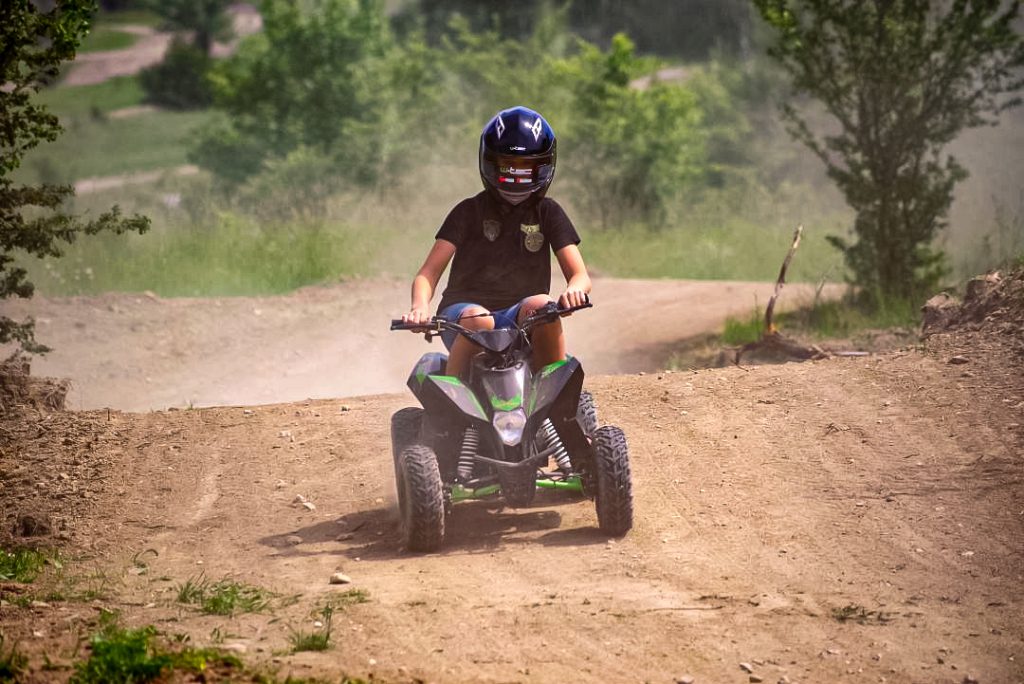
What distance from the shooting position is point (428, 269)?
24.2ft

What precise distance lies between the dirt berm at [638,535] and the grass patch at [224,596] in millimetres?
107

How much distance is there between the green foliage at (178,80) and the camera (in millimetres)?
49719

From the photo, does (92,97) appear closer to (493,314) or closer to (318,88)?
(318,88)

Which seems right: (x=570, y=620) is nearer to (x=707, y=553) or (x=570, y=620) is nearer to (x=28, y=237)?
(x=707, y=553)

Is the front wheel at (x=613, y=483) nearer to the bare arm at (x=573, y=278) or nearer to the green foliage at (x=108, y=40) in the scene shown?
the bare arm at (x=573, y=278)

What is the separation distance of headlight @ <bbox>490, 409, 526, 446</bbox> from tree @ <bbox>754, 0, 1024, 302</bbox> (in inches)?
332

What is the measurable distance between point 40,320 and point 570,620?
10083mm

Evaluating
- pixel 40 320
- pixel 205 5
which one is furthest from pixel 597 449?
pixel 205 5

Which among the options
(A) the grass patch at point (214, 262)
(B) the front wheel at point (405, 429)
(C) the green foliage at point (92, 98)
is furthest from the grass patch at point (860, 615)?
(C) the green foliage at point (92, 98)

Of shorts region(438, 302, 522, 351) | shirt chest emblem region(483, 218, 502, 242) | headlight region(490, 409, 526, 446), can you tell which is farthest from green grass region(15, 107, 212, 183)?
headlight region(490, 409, 526, 446)

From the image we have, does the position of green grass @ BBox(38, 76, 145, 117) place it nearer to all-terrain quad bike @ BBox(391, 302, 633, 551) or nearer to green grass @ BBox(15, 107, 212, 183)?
green grass @ BBox(15, 107, 212, 183)

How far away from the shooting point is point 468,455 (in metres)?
6.99

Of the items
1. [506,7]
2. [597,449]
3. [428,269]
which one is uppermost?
[506,7]

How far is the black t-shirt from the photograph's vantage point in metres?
7.38
